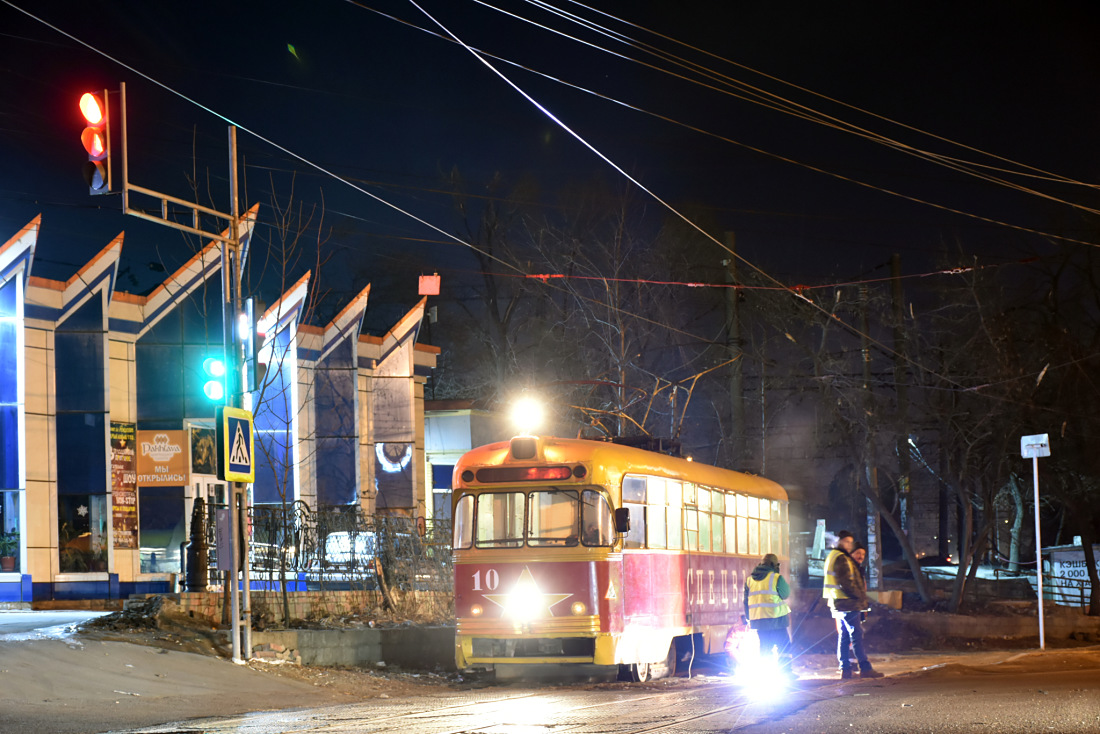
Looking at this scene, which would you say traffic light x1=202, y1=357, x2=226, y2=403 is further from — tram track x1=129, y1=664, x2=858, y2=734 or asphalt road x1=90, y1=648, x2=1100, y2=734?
tram track x1=129, y1=664, x2=858, y2=734

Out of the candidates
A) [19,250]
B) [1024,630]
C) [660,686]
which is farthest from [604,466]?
[1024,630]

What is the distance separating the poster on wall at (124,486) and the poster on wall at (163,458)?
298 mm

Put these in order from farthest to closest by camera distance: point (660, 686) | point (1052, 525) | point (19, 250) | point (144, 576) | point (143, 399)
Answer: point (1052, 525), point (143, 399), point (144, 576), point (19, 250), point (660, 686)

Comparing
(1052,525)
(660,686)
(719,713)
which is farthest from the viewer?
(1052,525)

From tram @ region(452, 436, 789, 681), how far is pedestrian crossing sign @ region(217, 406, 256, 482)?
104 inches

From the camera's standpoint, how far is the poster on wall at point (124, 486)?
83.0 ft

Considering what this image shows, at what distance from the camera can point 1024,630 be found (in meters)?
28.0

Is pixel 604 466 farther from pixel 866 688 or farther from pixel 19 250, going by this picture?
pixel 19 250

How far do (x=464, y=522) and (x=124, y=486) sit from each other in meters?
13.3

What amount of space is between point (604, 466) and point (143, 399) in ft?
50.7

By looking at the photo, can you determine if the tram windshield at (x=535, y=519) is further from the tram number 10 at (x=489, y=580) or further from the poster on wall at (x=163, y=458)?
the poster on wall at (x=163, y=458)

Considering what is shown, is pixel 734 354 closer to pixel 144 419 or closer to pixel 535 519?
pixel 535 519

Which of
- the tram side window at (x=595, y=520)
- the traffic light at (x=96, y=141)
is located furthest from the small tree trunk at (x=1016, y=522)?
the traffic light at (x=96, y=141)

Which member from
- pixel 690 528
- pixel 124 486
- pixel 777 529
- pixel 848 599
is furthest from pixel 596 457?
pixel 124 486
